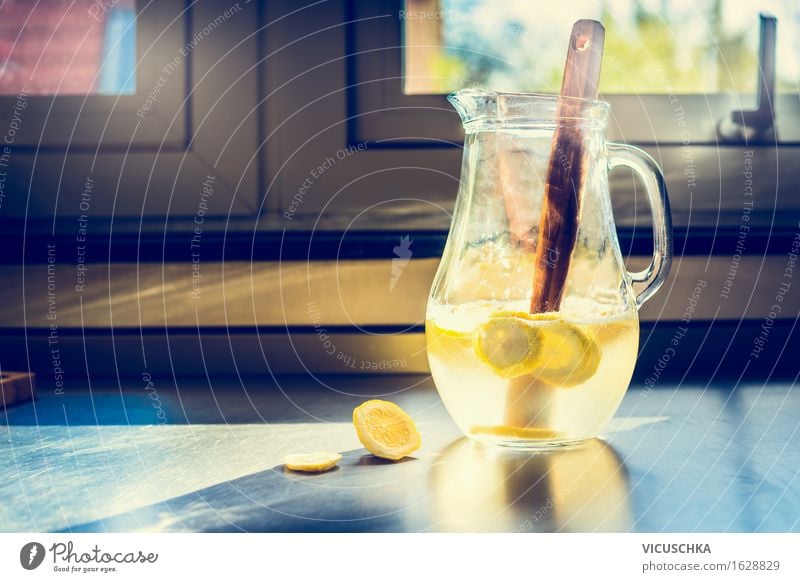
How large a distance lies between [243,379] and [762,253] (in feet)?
1.68

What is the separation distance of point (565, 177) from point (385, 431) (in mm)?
181

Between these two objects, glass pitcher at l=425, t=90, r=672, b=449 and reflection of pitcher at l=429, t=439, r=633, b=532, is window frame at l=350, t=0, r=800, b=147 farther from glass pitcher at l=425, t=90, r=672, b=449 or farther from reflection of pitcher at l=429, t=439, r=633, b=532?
reflection of pitcher at l=429, t=439, r=633, b=532

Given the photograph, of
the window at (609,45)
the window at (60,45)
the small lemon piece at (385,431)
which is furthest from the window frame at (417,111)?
the small lemon piece at (385,431)

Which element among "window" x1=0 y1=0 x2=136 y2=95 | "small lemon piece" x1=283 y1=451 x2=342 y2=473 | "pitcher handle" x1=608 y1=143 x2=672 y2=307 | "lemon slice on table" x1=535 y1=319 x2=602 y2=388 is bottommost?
"small lemon piece" x1=283 y1=451 x2=342 y2=473

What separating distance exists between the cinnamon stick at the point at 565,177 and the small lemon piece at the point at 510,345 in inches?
0.9

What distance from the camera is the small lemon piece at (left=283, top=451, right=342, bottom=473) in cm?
44

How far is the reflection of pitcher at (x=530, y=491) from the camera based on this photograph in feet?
1.21

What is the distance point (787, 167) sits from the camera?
0.82 metres

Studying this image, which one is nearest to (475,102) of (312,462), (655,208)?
(655,208)

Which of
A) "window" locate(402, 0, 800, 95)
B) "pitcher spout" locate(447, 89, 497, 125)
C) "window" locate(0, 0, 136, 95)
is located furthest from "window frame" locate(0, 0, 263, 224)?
"pitcher spout" locate(447, 89, 497, 125)

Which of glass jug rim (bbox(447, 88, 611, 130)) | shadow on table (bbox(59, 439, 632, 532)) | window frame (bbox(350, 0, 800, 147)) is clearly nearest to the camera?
shadow on table (bbox(59, 439, 632, 532))

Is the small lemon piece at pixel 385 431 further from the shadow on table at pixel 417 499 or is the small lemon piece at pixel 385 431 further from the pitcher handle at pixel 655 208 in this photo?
the pitcher handle at pixel 655 208

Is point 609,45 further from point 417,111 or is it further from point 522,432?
point 522,432
